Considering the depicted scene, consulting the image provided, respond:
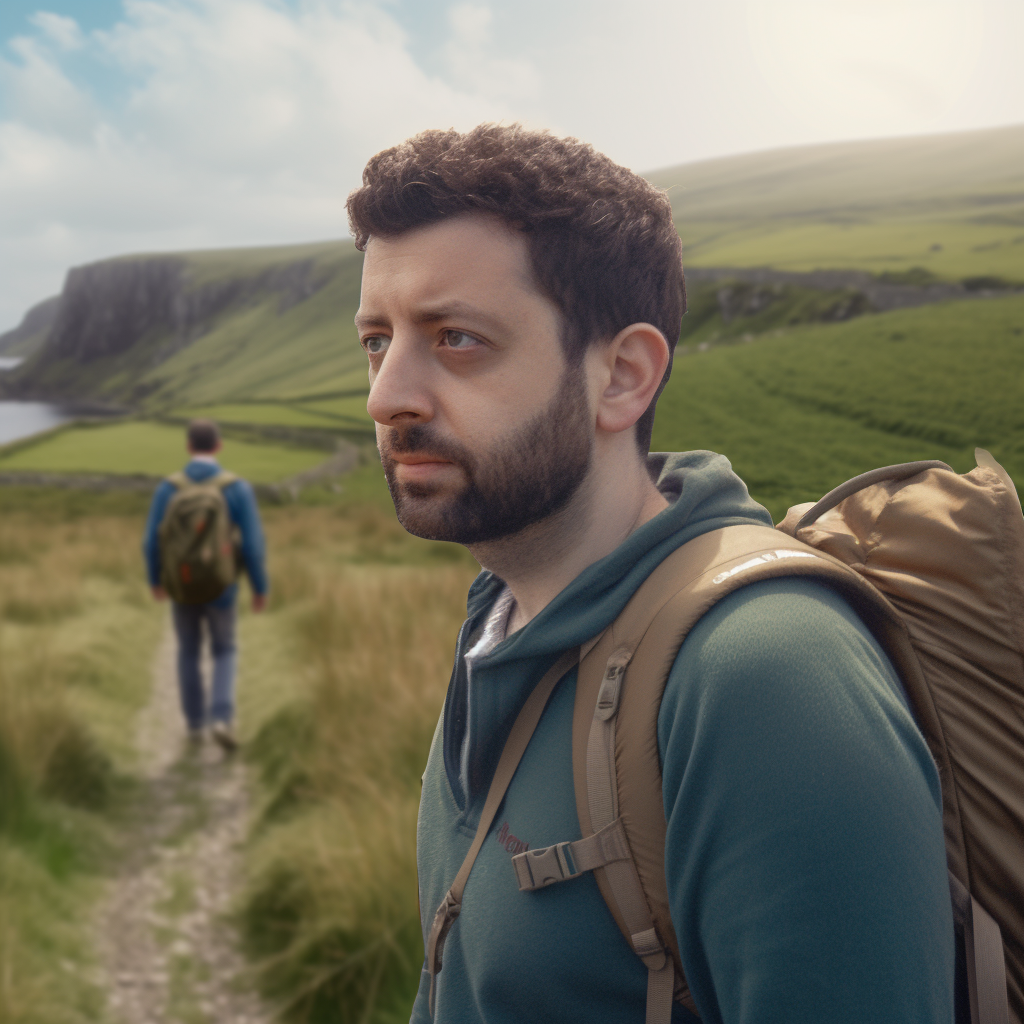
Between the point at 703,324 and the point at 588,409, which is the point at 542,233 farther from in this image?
the point at 703,324

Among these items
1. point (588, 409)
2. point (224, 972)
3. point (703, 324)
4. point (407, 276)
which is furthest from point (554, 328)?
point (703, 324)

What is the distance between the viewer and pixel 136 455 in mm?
35344

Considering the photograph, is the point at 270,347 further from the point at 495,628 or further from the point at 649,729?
the point at 649,729

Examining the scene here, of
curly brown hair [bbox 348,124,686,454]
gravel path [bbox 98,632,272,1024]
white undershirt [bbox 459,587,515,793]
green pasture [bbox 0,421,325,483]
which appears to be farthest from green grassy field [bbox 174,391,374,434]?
curly brown hair [bbox 348,124,686,454]

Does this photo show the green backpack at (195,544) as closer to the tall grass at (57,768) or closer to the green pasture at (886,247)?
the tall grass at (57,768)

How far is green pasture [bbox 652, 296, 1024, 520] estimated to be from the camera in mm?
3455

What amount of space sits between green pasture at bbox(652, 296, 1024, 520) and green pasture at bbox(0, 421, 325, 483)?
2212 cm

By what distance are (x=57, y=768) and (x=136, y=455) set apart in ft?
111

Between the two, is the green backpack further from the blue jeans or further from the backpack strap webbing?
the backpack strap webbing

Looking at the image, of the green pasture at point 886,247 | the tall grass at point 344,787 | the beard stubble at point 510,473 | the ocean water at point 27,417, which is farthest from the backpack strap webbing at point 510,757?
the ocean water at point 27,417

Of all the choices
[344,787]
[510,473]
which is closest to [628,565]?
[510,473]

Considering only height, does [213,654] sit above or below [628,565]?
below

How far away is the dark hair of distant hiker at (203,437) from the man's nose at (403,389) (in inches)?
173

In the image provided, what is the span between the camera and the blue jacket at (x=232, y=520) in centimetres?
540
